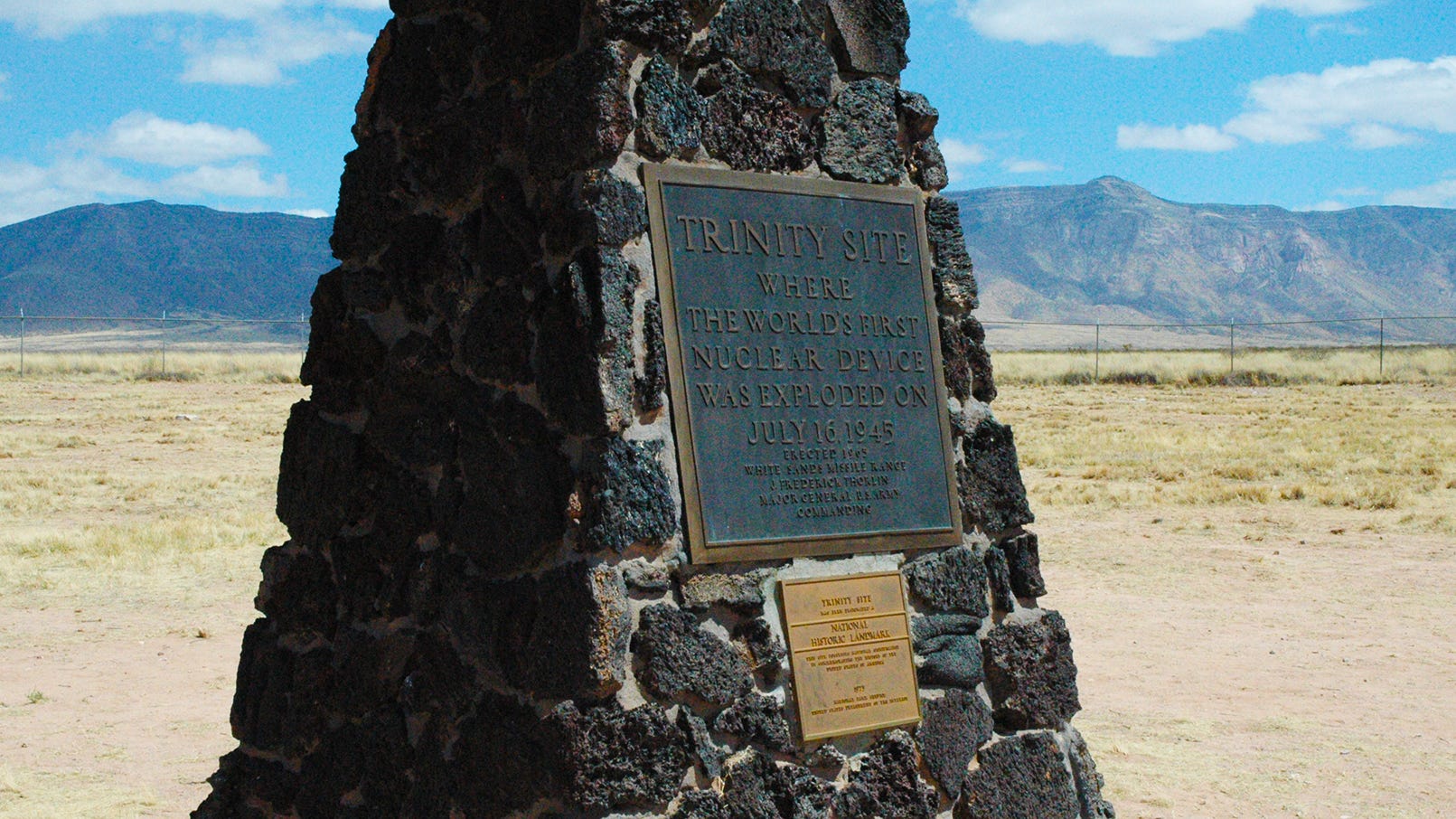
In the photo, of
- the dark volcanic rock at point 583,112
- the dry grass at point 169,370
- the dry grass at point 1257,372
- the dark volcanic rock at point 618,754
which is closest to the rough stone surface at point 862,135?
the dark volcanic rock at point 583,112

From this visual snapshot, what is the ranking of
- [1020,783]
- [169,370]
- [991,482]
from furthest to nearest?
[169,370], [991,482], [1020,783]

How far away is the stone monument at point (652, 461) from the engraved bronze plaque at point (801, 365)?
0.03 ft

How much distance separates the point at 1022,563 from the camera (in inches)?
182

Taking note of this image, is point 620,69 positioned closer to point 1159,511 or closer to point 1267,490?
point 1159,511

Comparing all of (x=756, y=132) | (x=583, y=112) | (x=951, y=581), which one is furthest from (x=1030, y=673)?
(x=583, y=112)

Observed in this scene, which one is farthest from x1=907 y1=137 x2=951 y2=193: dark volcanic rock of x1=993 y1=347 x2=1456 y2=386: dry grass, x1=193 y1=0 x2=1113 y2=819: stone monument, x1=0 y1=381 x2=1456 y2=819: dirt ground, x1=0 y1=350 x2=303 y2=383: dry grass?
x1=993 y1=347 x2=1456 y2=386: dry grass

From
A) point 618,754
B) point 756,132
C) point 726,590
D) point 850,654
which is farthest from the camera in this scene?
point 756,132

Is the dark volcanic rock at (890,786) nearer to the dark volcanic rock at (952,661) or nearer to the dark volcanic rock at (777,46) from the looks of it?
the dark volcanic rock at (952,661)

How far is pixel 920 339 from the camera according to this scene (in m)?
4.51

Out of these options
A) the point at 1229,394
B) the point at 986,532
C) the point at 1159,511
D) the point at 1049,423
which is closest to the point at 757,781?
the point at 986,532

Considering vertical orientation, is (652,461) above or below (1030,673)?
above

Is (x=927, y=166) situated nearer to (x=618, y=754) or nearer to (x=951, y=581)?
(x=951, y=581)

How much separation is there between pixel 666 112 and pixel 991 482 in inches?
59.8

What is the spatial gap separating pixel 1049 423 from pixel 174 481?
1455cm
